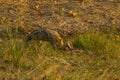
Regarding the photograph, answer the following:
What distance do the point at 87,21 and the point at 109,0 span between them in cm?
77

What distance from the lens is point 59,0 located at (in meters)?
6.96

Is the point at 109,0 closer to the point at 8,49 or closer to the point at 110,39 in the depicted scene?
the point at 110,39

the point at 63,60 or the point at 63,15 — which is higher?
the point at 63,15

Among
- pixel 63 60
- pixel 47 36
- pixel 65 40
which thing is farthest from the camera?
pixel 65 40

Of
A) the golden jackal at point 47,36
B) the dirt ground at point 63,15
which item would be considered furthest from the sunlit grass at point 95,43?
the dirt ground at point 63,15

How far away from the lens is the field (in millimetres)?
5059

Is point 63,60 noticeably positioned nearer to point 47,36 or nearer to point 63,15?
point 47,36

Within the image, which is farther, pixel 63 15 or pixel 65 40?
pixel 63 15

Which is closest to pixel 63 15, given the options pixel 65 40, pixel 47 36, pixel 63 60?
pixel 65 40

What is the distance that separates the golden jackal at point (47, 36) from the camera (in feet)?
18.9

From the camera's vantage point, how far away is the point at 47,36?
5797 millimetres

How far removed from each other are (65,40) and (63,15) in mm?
700

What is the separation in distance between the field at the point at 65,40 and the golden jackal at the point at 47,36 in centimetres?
7

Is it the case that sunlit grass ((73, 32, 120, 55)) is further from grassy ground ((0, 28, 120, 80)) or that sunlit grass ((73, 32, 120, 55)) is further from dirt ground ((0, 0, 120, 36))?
dirt ground ((0, 0, 120, 36))
